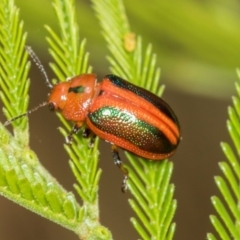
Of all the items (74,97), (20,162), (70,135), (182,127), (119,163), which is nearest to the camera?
(20,162)

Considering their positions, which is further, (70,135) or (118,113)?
(118,113)

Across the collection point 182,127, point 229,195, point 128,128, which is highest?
point 128,128

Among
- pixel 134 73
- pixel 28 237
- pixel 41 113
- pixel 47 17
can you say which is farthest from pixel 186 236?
pixel 134 73

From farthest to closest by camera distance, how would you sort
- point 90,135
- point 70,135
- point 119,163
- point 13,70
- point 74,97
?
point 74,97 < point 119,163 < point 90,135 < point 70,135 < point 13,70

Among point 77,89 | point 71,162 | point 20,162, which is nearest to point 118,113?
point 77,89

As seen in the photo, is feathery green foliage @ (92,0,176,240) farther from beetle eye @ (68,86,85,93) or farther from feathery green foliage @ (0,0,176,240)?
beetle eye @ (68,86,85,93)

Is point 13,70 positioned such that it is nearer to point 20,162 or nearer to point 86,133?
point 20,162
